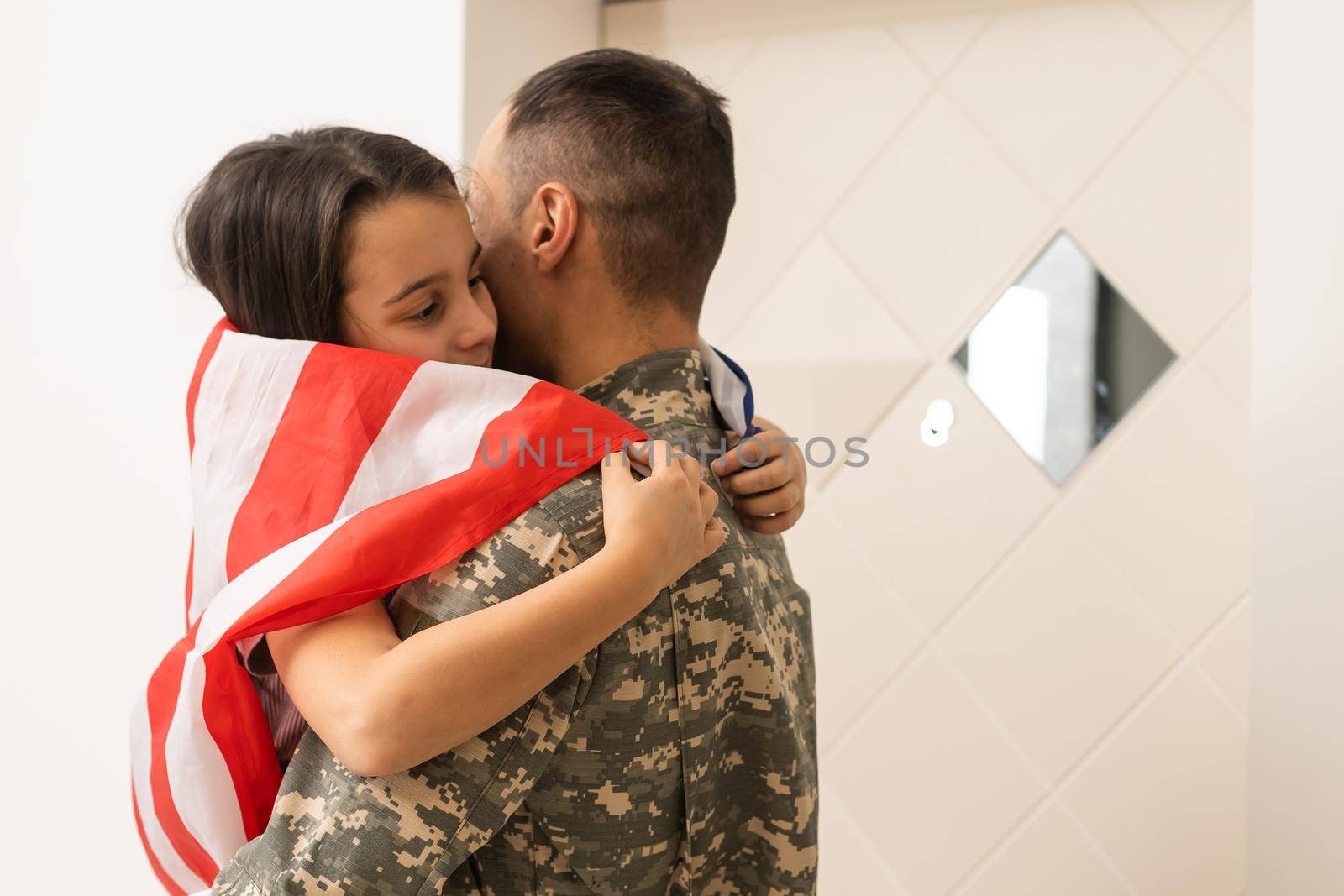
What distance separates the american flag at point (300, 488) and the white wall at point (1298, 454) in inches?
29.4

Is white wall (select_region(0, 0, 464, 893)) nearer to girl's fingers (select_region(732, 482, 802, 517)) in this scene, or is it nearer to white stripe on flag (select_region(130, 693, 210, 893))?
white stripe on flag (select_region(130, 693, 210, 893))

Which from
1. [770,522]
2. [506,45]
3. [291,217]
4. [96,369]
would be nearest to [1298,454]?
[770,522]

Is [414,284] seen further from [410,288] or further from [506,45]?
→ [506,45]

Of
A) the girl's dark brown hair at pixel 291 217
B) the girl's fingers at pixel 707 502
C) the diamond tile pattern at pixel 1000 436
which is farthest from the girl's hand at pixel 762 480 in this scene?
the diamond tile pattern at pixel 1000 436

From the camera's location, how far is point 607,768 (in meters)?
0.84

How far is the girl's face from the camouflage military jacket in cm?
12

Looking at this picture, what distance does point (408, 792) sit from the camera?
76 centimetres

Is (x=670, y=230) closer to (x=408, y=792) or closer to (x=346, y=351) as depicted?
(x=346, y=351)

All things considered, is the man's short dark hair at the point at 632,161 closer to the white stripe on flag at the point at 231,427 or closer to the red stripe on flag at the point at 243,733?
the white stripe on flag at the point at 231,427

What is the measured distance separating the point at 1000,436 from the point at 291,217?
1.05 metres

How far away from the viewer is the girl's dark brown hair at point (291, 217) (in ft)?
3.00

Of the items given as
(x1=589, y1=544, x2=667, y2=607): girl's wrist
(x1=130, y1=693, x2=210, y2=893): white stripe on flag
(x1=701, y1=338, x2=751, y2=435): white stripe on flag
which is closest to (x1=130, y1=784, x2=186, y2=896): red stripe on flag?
(x1=130, y1=693, x2=210, y2=893): white stripe on flag

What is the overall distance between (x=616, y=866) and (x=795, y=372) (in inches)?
37.7

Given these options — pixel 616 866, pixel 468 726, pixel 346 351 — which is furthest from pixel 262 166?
pixel 616 866
